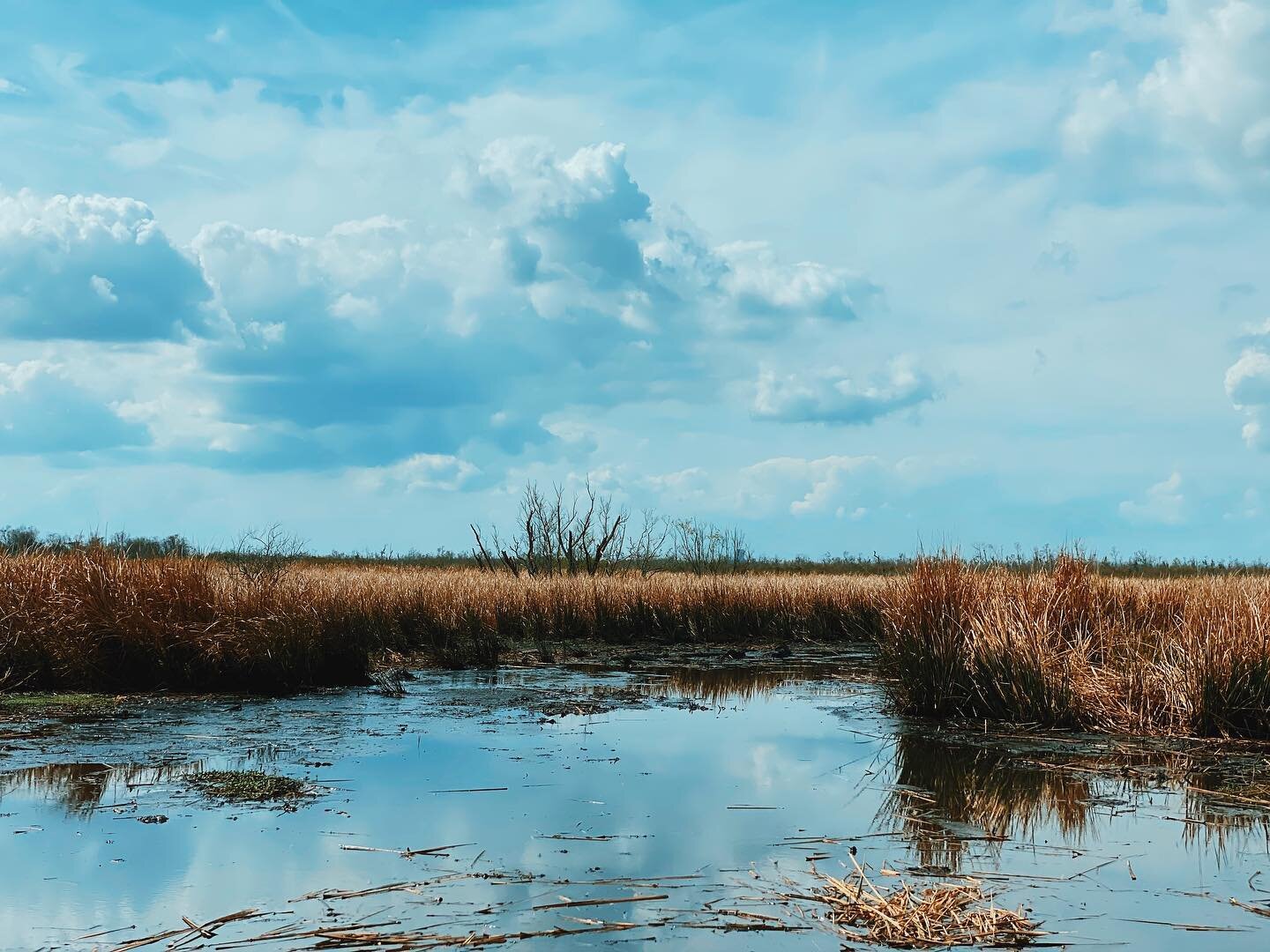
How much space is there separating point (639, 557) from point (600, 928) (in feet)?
92.1

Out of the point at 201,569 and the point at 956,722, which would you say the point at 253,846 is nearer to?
the point at 956,722

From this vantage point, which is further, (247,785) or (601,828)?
(247,785)

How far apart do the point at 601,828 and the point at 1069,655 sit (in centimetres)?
658

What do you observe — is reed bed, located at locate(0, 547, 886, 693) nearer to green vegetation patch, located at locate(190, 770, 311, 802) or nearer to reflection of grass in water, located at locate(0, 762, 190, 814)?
reflection of grass in water, located at locate(0, 762, 190, 814)

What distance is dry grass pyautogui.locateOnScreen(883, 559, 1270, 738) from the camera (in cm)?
1024

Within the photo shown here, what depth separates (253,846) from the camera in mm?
6457

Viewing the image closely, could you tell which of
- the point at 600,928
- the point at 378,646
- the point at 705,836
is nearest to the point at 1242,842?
the point at 705,836

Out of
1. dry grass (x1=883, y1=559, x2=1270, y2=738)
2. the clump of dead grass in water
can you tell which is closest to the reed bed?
dry grass (x1=883, y1=559, x2=1270, y2=738)

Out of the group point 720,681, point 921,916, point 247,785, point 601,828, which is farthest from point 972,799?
point 720,681

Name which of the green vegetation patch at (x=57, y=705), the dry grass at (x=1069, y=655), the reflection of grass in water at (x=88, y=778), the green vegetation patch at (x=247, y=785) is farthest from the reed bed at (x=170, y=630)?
the dry grass at (x=1069, y=655)

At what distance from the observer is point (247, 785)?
7.99 meters

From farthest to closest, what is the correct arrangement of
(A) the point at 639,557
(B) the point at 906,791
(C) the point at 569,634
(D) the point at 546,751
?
(A) the point at 639,557
(C) the point at 569,634
(D) the point at 546,751
(B) the point at 906,791

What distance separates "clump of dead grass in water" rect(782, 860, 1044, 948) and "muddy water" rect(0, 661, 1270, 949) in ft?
0.55

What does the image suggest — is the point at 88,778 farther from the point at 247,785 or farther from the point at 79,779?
the point at 247,785
